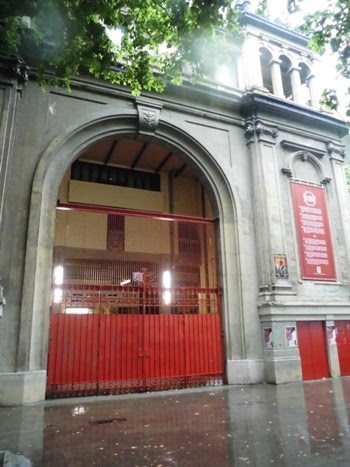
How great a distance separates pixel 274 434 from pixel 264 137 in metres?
10.1

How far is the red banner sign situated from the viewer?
496 inches

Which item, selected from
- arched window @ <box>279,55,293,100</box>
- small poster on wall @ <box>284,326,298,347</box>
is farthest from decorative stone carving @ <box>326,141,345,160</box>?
small poster on wall @ <box>284,326,298,347</box>

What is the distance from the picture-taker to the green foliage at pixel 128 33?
6262 mm

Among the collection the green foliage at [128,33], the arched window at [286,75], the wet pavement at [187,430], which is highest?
the arched window at [286,75]

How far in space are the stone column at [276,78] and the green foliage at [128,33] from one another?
722 cm

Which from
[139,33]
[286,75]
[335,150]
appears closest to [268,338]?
[335,150]

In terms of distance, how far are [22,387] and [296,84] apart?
14.7m

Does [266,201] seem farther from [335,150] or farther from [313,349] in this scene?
[313,349]

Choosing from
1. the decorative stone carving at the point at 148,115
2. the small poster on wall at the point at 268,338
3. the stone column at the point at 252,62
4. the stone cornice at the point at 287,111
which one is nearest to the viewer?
the small poster on wall at the point at 268,338

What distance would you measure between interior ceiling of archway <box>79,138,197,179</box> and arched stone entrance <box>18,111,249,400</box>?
3.50 metres

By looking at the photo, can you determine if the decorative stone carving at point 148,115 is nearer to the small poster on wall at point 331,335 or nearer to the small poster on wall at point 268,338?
the small poster on wall at point 268,338

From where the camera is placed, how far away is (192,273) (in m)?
16.6

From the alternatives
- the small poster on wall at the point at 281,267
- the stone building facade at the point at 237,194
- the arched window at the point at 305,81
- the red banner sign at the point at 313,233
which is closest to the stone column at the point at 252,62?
the stone building facade at the point at 237,194

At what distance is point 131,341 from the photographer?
10273mm
